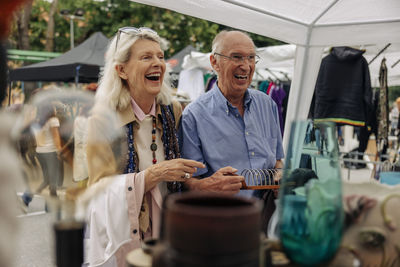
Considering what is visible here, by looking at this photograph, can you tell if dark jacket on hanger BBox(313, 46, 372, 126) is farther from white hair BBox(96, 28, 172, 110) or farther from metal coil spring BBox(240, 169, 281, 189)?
white hair BBox(96, 28, 172, 110)

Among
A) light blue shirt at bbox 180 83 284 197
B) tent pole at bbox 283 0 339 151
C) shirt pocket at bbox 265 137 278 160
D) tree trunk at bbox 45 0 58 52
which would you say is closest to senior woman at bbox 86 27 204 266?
light blue shirt at bbox 180 83 284 197

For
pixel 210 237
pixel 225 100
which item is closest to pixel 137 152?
pixel 225 100

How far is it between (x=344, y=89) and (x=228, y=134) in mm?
2941

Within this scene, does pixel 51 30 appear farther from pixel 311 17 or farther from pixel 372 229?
pixel 372 229

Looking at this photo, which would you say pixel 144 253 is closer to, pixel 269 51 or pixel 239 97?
pixel 239 97

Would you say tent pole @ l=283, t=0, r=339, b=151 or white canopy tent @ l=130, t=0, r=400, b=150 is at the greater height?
white canopy tent @ l=130, t=0, r=400, b=150

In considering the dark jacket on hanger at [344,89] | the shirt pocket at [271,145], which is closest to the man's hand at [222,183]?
the shirt pocket at [271,145]

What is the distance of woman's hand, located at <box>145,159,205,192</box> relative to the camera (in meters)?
1.74

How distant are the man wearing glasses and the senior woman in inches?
7.0

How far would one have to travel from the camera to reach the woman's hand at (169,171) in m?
1.74

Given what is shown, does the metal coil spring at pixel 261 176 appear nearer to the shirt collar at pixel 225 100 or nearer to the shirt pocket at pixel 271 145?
the shirt pocket at pixel 271 145

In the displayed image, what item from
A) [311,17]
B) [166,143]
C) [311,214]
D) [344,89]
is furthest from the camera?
[344,89]

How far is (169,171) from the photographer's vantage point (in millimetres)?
1745

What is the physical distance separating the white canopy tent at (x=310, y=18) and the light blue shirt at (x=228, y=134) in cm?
75
